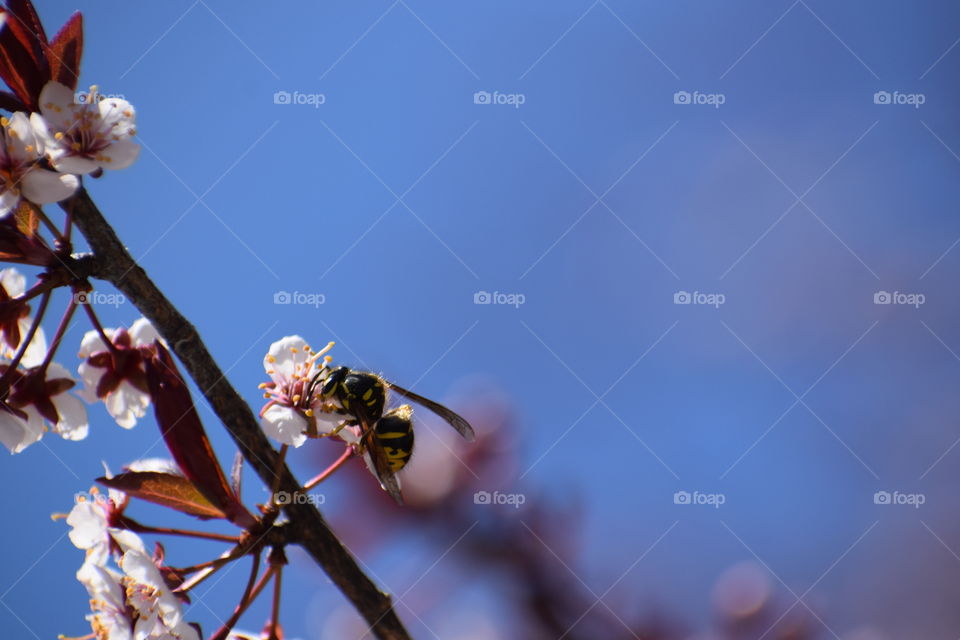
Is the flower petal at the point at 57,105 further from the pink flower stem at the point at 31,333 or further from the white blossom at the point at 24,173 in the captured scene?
the pink flower stem at the point at 31,333

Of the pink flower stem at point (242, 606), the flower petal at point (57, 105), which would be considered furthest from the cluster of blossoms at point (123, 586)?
the flower petal at point (57, 105)

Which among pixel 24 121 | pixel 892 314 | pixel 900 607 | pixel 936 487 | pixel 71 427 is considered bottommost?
pixel 71 427

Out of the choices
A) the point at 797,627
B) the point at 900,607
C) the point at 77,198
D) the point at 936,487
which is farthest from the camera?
the point at 936,487

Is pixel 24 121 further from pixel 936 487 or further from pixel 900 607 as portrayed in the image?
pixel 936 487

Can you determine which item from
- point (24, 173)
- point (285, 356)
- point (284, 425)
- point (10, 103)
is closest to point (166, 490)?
point (284, 425)

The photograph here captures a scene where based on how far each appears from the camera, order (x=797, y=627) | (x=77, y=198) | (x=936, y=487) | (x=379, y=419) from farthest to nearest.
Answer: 1. (x=936, y=487)
2. (x=797, y=627)
3. (x=379, y=419)
4. (x=77, y=198)

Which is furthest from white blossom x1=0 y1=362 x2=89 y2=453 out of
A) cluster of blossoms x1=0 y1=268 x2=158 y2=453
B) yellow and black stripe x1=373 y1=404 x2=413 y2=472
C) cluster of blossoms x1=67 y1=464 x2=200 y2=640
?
yellow and black stripe x1=373 y1=404 x2=413 y2=472

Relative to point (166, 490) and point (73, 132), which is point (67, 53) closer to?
point (73, 132)

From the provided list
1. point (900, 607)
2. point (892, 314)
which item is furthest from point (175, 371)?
point (892, 314)
